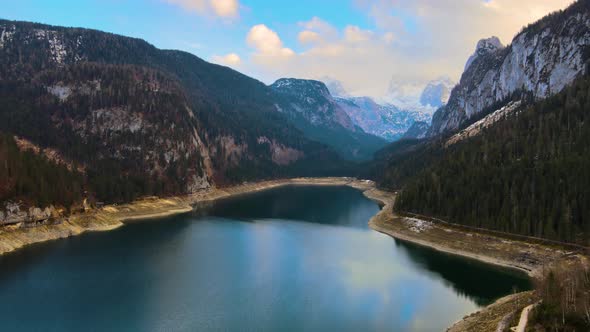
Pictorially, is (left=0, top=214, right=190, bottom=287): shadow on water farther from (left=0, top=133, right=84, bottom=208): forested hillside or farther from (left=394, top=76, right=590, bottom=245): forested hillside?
(left=394, top=76, right=590, bottom=245): forested hillside

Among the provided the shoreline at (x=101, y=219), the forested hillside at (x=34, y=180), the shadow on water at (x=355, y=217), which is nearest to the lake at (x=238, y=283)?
the shadow on water at (x=355, y=217)

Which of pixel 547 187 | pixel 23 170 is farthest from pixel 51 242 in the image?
pixel 547 187

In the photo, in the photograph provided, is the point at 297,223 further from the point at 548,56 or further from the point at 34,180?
the point at 548,56

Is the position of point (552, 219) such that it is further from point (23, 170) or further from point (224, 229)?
point (23, 170)

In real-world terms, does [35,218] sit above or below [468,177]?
below

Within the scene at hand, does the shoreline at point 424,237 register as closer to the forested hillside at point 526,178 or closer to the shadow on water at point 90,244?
the shadow on water at point 90,244

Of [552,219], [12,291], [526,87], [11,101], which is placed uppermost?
[526,87]
